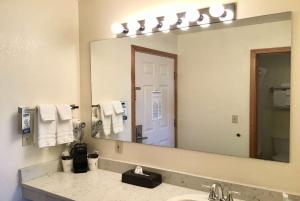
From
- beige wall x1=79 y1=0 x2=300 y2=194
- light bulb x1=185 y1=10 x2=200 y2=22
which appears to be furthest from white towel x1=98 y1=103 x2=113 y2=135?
light bulb x1=185 y1=10 x2=200 y2=22

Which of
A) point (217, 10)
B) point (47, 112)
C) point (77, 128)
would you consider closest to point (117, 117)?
point (77, 128)

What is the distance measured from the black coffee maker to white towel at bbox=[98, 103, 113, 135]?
0.23 meters

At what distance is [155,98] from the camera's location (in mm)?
1964

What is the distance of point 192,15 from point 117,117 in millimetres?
967

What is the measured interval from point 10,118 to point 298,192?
6.00ft

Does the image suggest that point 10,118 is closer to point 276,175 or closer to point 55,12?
point 55,12

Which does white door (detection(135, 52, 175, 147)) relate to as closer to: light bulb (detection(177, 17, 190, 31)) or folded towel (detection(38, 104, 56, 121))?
light bulb (detection(177, 17, 190, 31))

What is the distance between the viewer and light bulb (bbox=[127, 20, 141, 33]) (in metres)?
1.93

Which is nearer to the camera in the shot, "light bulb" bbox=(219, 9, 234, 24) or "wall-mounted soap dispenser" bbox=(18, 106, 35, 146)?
"light bulb" bbox=(219, 9, 234, 24)

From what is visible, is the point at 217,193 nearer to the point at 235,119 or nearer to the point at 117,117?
the point at 235,119

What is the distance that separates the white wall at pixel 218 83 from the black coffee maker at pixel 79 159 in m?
0.79

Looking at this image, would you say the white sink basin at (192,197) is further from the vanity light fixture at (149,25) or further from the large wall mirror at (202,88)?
the vanity light fixture at (149,25)

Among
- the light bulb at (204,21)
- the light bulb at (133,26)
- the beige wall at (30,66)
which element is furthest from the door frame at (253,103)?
the beige wall at (30,66)

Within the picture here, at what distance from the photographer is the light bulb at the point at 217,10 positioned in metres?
1.57
